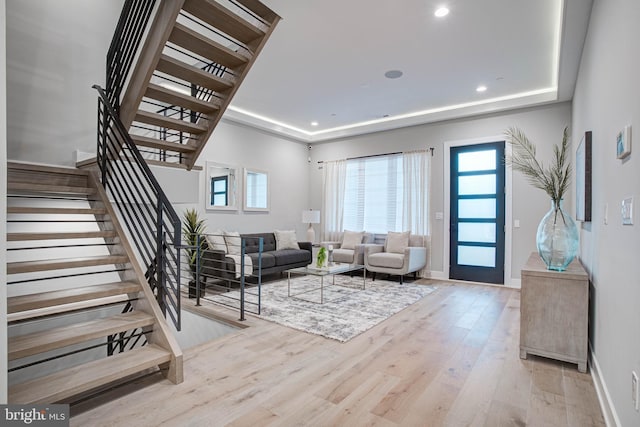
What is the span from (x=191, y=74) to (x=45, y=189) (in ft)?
5.30

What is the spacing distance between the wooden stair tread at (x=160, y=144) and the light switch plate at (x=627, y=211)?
12.2ft

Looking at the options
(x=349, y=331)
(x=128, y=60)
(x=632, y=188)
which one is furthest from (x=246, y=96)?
(x=632, y=188)

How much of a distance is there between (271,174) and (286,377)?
17.2 feet

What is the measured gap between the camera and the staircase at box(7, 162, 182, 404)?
1988 mm

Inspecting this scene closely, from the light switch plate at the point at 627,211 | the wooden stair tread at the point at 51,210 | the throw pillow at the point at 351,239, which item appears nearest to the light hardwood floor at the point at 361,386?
the light switch plate at the point at 627,211

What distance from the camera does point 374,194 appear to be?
7.07 m

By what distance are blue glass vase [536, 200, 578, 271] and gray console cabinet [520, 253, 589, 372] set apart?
0.30 ft

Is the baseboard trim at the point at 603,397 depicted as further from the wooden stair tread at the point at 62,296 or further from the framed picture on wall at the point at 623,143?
the wooden stair tread at the point at 62,296

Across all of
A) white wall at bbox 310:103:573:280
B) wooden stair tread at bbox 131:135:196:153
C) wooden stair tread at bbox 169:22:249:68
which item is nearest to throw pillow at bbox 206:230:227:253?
wooden stair tread at bbox 131:135:196:153

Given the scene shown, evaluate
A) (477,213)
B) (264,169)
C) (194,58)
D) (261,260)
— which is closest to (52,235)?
(194,58)

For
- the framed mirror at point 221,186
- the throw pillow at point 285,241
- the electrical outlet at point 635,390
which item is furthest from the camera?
the throw pillow at point 285,241

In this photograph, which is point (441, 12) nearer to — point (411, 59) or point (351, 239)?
point (411, 59)

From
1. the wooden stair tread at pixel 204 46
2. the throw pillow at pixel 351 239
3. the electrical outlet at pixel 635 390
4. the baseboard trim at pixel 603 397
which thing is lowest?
the baseboard trim at pixel 603 397

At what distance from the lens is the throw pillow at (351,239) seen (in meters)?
6.82
